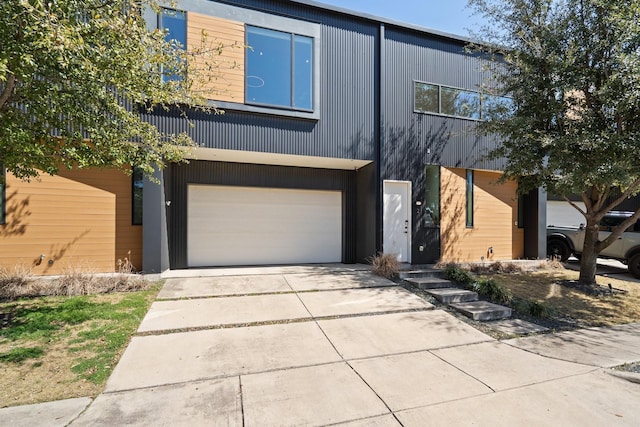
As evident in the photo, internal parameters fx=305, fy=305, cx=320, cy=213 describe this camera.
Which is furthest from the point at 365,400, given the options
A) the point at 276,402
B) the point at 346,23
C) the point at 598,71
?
the point at 346,23

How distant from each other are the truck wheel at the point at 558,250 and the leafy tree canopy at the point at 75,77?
1266 centimetres

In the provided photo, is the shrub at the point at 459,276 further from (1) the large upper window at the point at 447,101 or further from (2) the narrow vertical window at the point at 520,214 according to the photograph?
(2) the narrow vertical window at the point at 520,214

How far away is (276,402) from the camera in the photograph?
112 inches

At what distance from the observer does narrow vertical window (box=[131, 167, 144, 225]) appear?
748cm

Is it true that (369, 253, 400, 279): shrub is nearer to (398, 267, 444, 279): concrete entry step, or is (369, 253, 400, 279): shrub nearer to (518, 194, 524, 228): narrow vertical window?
(398, 267, 444, 279): concrete entry step

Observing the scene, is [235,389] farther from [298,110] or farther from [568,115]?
[568,115]

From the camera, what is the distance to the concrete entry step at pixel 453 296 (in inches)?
236

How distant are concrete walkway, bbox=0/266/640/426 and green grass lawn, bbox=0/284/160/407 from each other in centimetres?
22

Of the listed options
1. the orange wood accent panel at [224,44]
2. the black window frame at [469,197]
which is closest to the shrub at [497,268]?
the black window frame at [469,197]

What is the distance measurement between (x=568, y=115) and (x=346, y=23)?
5.96 metres

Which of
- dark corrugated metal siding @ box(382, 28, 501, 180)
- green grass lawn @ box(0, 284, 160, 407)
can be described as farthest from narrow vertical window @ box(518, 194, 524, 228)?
green grass lawn @ box(0, 284, 160, 407)

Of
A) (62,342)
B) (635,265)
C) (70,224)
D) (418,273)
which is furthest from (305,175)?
(635,265)

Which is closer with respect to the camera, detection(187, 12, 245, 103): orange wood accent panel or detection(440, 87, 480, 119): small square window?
detection(187, 12, 245, 103): orange wood accent panel

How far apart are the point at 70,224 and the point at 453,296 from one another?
8502 millimetres
